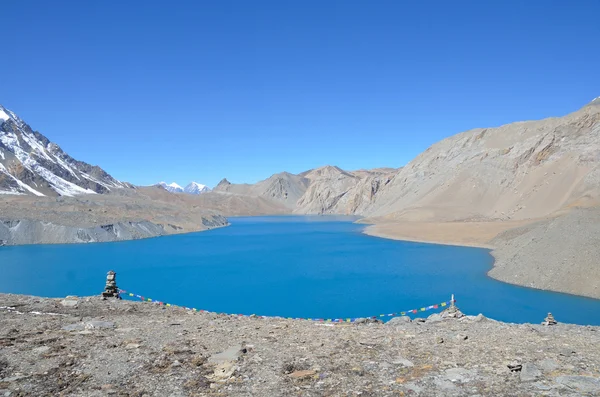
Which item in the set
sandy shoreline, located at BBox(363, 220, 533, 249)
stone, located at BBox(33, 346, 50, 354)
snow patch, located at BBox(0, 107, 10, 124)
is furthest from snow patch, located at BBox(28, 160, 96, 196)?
stone, located at BBox(33, 346, 50, 354)

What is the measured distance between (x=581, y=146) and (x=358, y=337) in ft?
258

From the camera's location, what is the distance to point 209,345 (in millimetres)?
7867

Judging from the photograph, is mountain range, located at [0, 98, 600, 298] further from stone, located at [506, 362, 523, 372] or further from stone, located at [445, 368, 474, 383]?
stone, located at [445, 368, 474, 383]

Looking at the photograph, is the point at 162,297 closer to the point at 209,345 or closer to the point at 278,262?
the point at 278,262

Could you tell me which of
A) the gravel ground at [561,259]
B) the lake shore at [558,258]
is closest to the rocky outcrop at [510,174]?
the lake shore at [558,258]

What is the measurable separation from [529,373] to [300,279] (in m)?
27.1

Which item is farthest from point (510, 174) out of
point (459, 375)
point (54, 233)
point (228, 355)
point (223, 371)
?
point (223, 371)

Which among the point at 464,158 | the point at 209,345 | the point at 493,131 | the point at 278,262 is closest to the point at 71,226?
the point at 278,262

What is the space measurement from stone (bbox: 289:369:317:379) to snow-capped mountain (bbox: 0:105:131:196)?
132m

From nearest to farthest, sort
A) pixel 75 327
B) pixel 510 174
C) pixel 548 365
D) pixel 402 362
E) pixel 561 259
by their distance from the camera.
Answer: pixel 548 365
pixel 402 362
pixel 75 327
pixel 561 259
pixel 510 174

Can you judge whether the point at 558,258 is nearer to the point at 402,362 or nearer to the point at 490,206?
the point at 402,362

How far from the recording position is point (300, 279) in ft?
108

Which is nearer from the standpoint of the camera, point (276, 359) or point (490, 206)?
point (276, 359)

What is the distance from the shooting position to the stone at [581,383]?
554 cm
